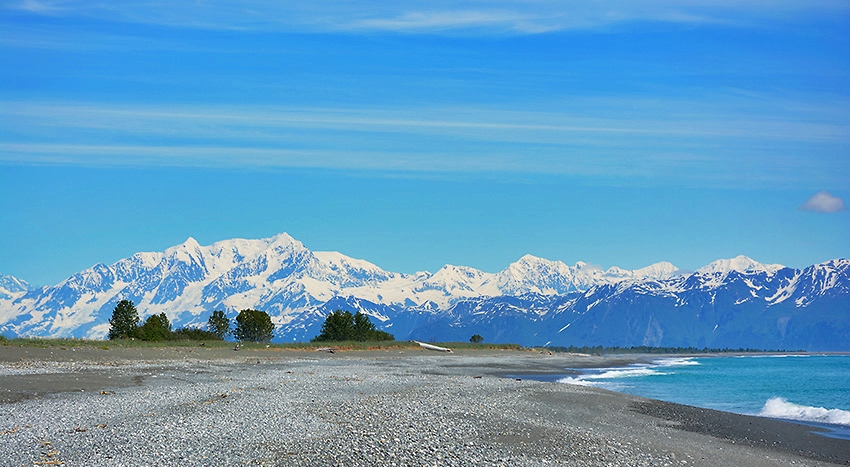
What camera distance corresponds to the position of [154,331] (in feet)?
331

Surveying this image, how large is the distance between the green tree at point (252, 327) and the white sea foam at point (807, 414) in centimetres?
9152

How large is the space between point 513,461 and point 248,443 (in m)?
6.77

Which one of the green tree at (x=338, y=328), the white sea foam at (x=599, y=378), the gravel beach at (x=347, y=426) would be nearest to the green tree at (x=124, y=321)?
the green tree at (x=338, y=328)

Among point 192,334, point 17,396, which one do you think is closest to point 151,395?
point 17,396

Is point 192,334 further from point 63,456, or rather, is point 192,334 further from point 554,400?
point 63,456

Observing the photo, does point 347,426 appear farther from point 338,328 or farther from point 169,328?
point 338,328

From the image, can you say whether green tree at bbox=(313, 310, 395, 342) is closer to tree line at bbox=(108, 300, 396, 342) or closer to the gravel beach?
tree line at bbox=(108, 300, 396, 342)

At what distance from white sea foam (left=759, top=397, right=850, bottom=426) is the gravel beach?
3.51 m

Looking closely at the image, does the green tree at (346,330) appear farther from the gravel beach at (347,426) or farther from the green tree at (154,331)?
the gravel beach at (347,426)

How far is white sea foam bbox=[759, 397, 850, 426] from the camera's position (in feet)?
119

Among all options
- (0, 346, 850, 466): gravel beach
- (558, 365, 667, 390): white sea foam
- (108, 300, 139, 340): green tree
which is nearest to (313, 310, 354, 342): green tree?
(108, 300, 139, 340): green tree

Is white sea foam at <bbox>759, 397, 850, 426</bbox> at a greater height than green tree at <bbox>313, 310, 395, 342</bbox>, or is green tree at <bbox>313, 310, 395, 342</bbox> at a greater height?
green tree at <bbox>313, 310, 395, 342</bbox>

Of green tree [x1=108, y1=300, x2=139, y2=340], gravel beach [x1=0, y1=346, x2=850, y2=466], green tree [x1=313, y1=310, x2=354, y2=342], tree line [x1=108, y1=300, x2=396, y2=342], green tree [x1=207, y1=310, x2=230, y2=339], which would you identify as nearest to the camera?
gravel beach [x1=0, y1=346, x2=850, y2=466]

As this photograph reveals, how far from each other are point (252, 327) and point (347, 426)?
102436 millimetres
